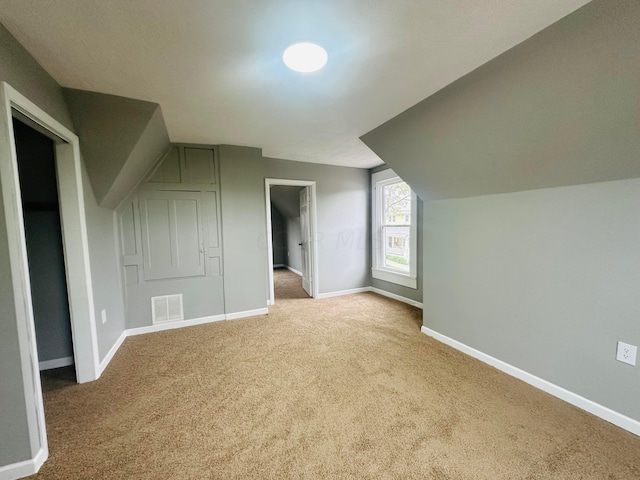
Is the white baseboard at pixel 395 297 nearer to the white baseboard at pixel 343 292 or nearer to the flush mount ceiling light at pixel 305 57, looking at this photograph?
the white baseboard at pixel 343 292

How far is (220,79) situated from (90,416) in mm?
2433

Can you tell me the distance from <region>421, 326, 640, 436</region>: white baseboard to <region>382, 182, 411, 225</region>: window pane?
1970mm

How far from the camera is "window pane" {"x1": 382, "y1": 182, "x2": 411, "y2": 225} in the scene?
3.87 m

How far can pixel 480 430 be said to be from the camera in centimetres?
151

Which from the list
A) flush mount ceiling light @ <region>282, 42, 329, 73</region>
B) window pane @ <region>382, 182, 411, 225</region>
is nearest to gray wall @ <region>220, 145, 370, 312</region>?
window pane @ <region>382, 182, 411, 225</region>

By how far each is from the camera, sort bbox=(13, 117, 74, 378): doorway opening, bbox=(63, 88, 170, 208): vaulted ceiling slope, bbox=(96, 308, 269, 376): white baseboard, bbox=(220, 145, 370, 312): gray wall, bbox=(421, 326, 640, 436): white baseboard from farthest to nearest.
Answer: bbox=(220, 145, 370, 312): gray wall
bbox=(96, 308, 269, 376): white baseboard
bbox=(13, 117, 74, 378): doorway opening
bbox=(63, 88, 170, 208): vaulted ceiling slope
bbox=(421, 326, 640, 436): white baseboard

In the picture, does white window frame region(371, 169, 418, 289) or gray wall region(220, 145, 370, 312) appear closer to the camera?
gray wall region(220, 145, 370, 312)

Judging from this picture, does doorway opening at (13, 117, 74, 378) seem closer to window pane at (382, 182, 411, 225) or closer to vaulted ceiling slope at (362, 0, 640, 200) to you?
vaulted ceiling slope at (362, 0, 640, 200)

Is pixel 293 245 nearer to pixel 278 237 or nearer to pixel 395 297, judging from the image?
pixel 278 237

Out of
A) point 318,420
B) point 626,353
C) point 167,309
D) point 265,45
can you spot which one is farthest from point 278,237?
point 626,353

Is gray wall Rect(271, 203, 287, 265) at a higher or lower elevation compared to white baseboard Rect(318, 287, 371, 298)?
higher

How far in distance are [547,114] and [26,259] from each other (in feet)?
10.0

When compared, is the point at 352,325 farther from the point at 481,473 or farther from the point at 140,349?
the point at 140,349

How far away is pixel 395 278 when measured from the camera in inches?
160
